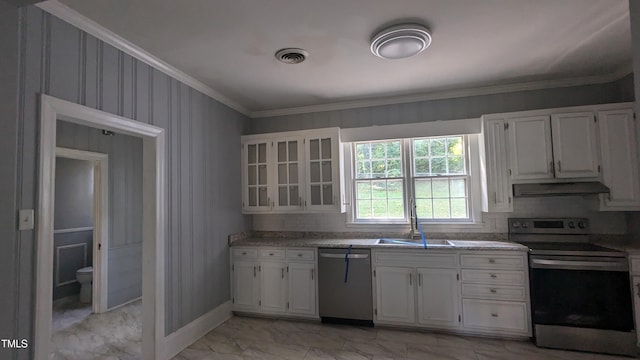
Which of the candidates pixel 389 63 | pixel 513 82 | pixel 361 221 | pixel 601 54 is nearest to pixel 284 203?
pixel 361 221

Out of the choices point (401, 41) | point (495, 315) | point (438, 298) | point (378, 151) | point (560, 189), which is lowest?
point (495, 315)

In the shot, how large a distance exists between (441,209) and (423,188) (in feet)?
1.07

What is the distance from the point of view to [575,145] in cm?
310

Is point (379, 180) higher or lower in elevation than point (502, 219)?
higher

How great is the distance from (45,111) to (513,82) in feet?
13.6

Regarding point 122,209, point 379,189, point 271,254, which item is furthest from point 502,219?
point 122,209

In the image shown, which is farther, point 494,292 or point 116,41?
point 494,292

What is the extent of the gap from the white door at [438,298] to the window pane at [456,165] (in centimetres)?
124

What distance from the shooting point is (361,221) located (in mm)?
4047

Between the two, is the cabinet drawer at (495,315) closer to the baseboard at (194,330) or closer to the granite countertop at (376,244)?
the granite countertop at (376,244)

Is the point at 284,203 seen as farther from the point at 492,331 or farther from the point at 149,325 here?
the point at 492,331

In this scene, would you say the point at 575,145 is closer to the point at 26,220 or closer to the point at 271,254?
the point at 271,254

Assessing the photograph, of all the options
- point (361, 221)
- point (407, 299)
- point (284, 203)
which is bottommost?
point (407, 299)

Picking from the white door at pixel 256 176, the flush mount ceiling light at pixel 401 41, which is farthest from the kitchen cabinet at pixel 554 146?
the white door at pixel 256 176
